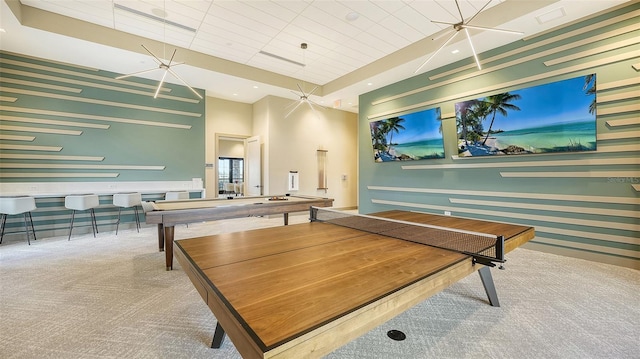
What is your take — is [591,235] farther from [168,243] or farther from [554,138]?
[168,243]

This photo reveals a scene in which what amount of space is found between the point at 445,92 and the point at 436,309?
14.6ft

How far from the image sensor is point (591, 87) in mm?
3494

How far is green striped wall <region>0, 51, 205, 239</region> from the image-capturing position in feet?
15.8

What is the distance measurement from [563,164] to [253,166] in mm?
6995

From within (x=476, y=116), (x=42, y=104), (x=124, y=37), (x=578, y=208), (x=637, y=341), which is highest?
(x=124, y=37)

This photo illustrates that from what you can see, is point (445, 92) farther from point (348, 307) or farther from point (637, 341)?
point (348, 307)

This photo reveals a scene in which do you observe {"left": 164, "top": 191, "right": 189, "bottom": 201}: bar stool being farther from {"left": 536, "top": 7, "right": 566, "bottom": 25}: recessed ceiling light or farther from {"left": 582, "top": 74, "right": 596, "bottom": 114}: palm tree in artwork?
{"left": 582, "top": 74, "right": 596, "bottom": 114}: palm tree in artwork

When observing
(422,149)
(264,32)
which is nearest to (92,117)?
(264,32)

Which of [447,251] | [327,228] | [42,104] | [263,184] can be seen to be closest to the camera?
[447,251]

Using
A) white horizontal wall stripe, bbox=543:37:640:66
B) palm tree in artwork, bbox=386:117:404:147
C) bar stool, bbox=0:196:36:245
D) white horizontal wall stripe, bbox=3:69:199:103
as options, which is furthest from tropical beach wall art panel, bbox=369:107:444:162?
bar stool, bbox=0:196:36:245

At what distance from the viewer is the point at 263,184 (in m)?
7.43

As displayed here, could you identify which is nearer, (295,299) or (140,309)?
(295,299)

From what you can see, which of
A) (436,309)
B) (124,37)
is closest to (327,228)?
(436,309)

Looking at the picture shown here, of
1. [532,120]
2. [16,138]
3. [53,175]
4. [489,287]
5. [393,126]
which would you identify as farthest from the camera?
[393,126]
